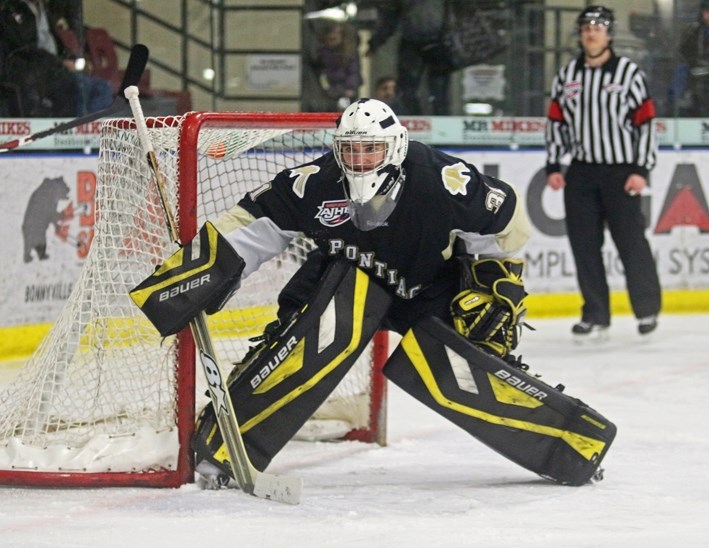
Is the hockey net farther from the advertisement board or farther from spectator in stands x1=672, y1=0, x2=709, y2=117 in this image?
spectator in stands x1=672, y1=0, x2=709, y2=117

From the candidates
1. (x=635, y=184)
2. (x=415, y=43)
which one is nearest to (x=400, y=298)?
(x=635, y=184)

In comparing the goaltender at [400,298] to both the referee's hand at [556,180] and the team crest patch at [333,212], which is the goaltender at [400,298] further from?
the referee's hand at [556,180]

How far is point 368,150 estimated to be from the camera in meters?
3.06

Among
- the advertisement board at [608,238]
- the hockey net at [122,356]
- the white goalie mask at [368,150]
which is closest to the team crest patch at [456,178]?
the white goalie mask at [368,150]

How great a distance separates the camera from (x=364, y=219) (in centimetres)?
315

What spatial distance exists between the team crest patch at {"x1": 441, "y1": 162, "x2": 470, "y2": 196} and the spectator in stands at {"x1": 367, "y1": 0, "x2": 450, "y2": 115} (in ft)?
11.9

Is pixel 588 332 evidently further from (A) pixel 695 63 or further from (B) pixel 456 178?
(B) pixel 456 178

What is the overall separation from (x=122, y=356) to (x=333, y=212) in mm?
711

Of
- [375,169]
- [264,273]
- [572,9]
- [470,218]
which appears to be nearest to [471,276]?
[470,218]

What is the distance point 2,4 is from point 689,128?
346 cm

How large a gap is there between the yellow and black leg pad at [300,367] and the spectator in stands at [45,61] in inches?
107

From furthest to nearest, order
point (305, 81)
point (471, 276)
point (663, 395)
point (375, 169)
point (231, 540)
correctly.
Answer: point (305, 81) → point (663, 395) → point (471, 276) → point (375, 169) → point (231, 540)

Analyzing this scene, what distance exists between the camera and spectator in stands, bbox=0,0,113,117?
5.61 metres

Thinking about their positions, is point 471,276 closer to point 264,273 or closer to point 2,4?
point 264,273
